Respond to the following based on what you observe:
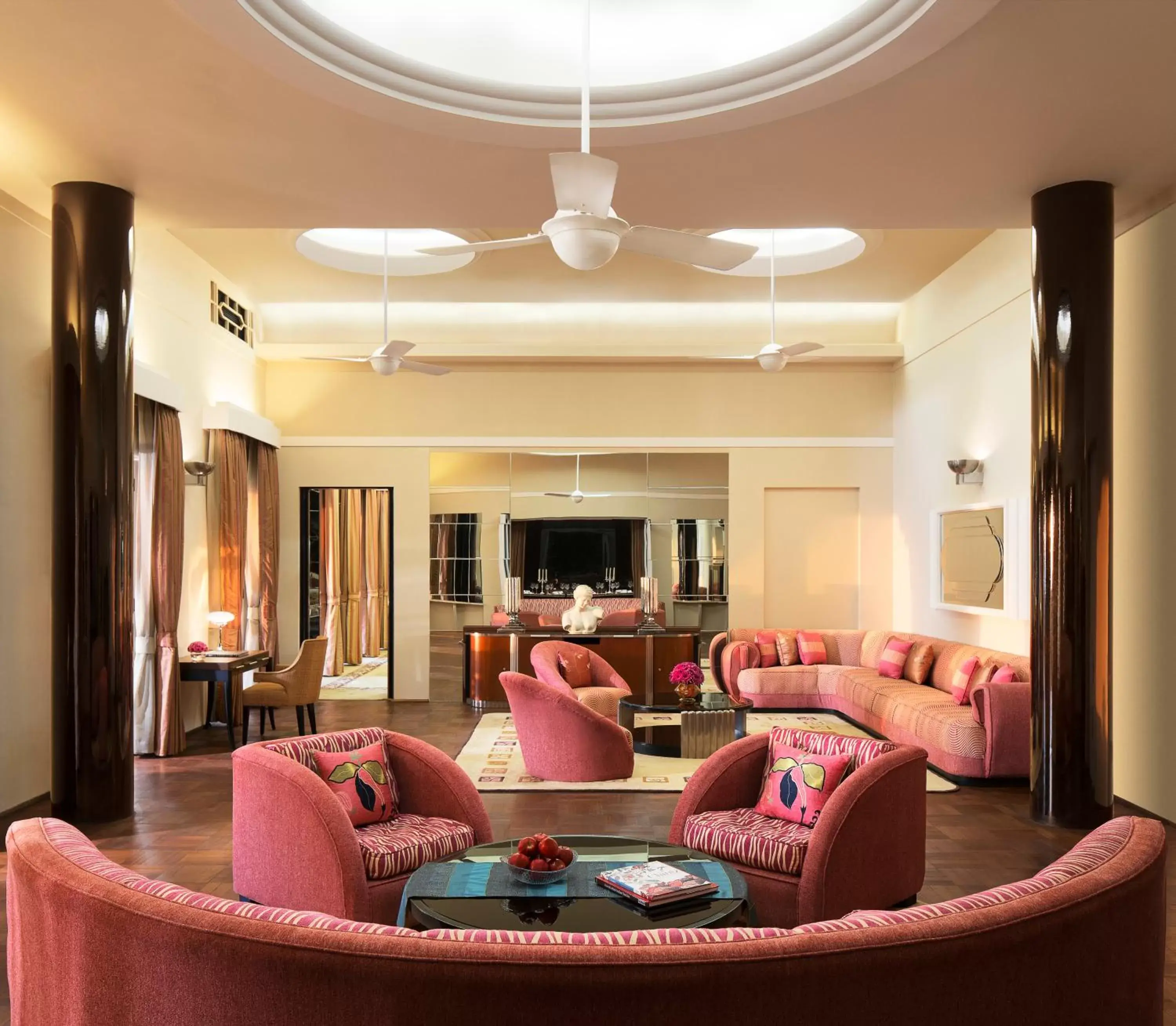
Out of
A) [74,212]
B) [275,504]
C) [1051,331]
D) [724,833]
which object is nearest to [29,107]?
[74,212]

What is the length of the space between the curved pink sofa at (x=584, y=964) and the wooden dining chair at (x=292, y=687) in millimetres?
5724

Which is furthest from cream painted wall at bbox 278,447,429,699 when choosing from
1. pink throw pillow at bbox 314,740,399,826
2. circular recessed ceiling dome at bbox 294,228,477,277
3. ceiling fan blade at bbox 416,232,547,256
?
ceiling fan blade at bbox 416,232,547,256

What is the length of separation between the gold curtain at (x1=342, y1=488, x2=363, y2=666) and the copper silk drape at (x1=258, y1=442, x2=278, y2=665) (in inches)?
100

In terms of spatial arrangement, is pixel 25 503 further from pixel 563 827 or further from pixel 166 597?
pixel 563 827

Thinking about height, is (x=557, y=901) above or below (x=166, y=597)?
below

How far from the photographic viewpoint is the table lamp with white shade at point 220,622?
8.31 meters

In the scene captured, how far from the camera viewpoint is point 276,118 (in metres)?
4.72

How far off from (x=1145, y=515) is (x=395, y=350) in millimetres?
5464

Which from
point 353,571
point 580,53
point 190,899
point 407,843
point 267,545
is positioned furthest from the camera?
point 353,571

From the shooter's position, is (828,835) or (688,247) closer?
(828,835)

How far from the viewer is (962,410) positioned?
905 cm

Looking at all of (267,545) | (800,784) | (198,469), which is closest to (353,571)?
(267,545)

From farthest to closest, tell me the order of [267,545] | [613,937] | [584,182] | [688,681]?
[267,545] → [688,681] → [584,182] → [613,937]

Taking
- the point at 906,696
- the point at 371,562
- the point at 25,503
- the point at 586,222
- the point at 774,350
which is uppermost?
the point at 774,350
